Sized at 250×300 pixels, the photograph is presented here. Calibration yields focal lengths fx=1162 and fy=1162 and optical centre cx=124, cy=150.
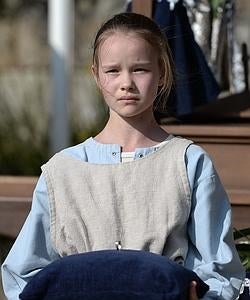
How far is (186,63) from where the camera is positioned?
5.32m

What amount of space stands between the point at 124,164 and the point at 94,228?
0.16 meters

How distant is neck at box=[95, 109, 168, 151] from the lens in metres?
2.71

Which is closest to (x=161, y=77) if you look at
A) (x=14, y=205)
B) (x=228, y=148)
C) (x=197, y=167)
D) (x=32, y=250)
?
(x=197, y=167)

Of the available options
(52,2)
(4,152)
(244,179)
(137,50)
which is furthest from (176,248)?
(4,152)

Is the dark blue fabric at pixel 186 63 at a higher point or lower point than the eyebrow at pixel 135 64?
lower

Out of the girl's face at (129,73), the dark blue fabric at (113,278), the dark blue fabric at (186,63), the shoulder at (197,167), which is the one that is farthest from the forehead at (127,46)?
the dark blue fabric at (186,63)

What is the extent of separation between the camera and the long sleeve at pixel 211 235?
2.62 metres

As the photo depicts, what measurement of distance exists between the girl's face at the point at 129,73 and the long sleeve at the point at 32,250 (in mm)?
267

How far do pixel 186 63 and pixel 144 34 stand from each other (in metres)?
2.65

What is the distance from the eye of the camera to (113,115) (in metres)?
2.72

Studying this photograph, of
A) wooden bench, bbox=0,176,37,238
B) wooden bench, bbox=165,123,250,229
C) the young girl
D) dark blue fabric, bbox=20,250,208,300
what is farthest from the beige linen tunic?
wooden bench, bbox=0,176,37,238

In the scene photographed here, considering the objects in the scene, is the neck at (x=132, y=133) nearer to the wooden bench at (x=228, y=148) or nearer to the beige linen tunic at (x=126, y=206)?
the beige linen tunic at (x=126, y=206)

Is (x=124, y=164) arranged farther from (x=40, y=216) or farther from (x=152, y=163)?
(x=40, y=216)

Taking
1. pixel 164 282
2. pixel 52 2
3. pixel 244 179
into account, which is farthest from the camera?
pixel 52 2
